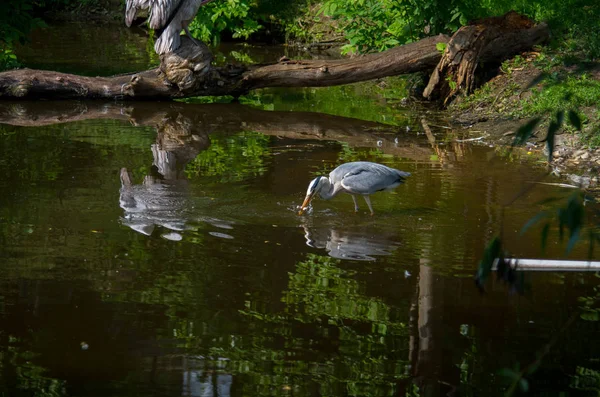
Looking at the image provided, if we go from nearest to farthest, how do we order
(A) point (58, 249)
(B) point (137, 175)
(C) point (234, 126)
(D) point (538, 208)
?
(A) point (58, 249), (D) point (538, 208), (B) point (137, 175), (C) point (234, 126)

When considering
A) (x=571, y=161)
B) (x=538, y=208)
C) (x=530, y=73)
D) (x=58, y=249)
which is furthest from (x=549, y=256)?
(x=530, y=73)

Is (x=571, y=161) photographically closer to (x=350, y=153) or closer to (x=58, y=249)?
(x=350, y=153)

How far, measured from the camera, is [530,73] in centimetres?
1283

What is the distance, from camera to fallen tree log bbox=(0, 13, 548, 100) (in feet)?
43.8

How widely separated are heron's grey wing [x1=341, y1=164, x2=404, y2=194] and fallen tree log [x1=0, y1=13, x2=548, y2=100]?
17.5 feet

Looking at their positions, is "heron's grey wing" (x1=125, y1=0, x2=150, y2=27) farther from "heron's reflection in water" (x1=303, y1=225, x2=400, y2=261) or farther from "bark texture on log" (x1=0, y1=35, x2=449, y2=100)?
"heron's reflection in water" (x1=303, y1=225, x2=400, y2=261)

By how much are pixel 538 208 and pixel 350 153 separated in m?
3.02

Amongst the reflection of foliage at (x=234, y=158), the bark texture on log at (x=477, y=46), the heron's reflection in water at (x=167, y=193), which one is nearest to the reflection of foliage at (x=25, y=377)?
the heron's reflection in water at (x=167, y=193)

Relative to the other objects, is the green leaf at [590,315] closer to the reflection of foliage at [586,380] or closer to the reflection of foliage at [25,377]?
the reflection of foliage at [586,380]

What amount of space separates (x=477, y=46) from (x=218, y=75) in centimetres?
400

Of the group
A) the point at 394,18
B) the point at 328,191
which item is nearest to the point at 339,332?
the point at 328,191

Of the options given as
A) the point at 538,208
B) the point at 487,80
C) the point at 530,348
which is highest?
the point at 487,80

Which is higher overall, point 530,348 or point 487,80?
point 487,80

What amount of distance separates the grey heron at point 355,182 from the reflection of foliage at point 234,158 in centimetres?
143
